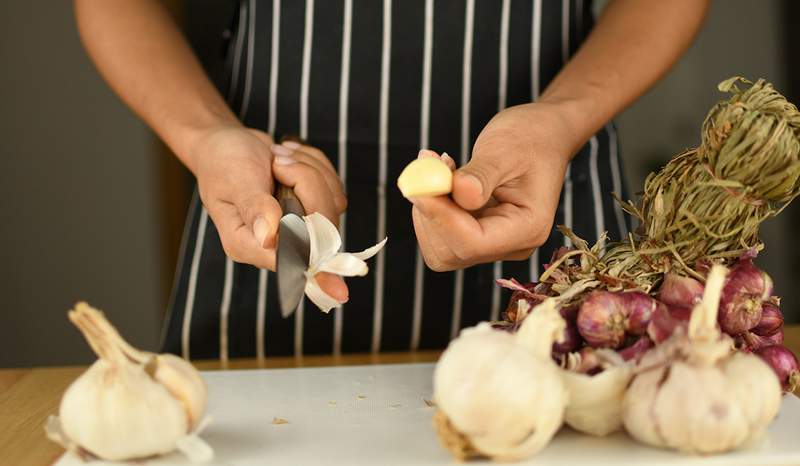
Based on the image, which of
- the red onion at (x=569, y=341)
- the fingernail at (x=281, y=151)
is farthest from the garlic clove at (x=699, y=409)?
the fingernail at (x=281, y=151)

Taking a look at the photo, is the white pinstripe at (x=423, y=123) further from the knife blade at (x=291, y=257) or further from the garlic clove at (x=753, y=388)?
the garlic clove at (x=753, y=388)

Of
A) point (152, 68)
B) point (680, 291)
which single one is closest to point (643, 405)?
point (680, 291)

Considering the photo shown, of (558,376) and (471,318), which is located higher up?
(558,376)

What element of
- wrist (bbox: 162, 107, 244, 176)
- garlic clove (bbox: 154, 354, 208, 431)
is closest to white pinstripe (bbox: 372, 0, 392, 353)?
wrist (bbox: 162, 107, 244, 176)

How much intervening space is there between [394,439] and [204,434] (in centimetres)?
17

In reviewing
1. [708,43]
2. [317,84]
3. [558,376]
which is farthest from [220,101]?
[708,43]

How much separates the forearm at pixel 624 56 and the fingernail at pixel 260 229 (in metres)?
0.41

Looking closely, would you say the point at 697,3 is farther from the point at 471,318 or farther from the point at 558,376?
the point at 558,376

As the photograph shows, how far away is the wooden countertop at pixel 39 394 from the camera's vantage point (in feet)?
2.66

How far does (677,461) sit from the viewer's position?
0.68 m

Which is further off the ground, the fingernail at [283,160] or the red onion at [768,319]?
the fingernail at [283,160]

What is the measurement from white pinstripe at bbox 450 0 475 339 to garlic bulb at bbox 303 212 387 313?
45cm

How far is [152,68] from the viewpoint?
4.22 ft

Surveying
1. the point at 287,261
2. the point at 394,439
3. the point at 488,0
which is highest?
the point at 488,0
